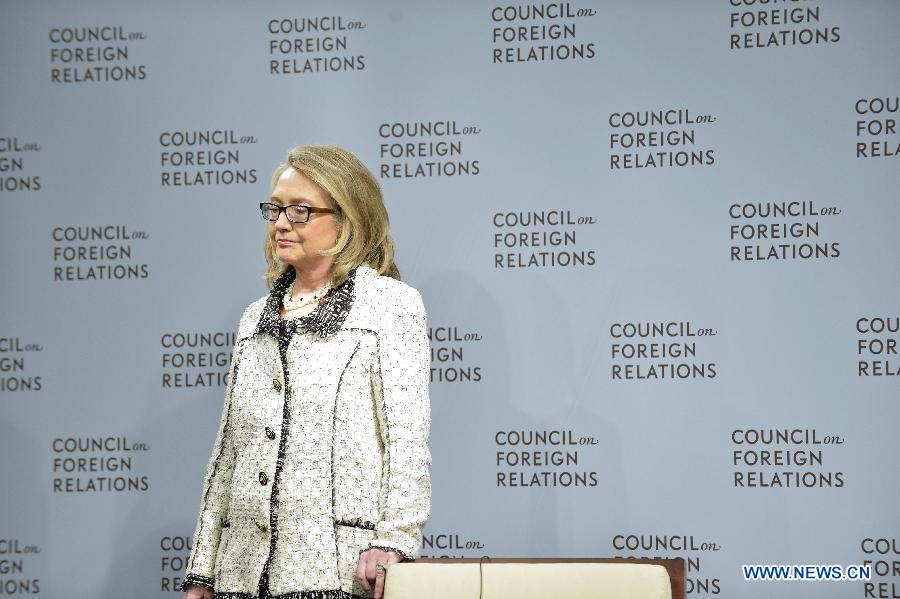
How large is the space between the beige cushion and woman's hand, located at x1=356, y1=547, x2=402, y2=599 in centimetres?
14

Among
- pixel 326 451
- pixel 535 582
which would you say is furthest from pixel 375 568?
pixel 535 582

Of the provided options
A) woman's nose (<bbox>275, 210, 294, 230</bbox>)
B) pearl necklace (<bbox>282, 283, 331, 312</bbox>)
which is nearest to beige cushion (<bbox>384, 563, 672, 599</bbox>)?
pearl necklace (<bbox>282, 283, 331, 312</bbox>)

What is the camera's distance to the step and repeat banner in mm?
3309

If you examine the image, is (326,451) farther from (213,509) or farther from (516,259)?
(516,259)

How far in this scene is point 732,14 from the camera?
3445 millimetres

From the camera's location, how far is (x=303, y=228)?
2.82 meters

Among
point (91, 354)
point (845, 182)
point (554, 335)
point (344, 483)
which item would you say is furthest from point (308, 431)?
point (845, 182)

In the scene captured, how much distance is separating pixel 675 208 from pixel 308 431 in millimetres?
1455

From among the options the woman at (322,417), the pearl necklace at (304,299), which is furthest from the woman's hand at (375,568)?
the pearl necklace at (304,299)

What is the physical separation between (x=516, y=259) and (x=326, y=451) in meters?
1.13

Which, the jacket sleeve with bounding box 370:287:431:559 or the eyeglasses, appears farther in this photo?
the eyeglasses

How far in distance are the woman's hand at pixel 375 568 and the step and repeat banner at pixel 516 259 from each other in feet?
3.10

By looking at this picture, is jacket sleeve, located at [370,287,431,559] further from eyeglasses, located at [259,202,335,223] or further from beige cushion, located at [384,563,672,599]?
eyeglasses, located at [259,202,335,223]

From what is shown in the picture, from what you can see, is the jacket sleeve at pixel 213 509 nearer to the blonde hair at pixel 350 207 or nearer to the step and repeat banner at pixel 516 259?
the blonde hair at pixel 350 207
